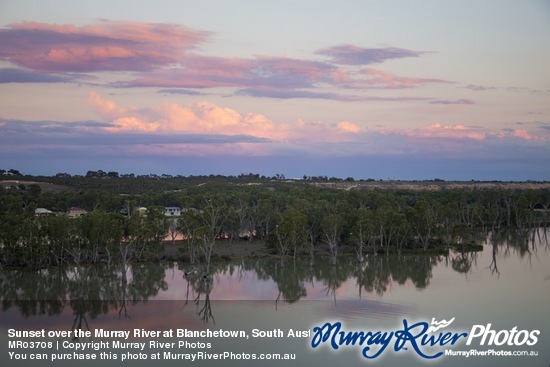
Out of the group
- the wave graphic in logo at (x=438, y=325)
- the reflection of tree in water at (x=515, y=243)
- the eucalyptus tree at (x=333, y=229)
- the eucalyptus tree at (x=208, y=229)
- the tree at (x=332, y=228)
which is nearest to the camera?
the wave graphic in logo at (x=438, y=325)

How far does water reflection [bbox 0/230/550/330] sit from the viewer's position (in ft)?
86.2

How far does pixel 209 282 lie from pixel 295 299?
18.6 ft

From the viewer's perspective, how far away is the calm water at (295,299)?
2195 centimetres

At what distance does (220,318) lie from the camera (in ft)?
77.4

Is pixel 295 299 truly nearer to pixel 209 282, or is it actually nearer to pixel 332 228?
pixel 209 282

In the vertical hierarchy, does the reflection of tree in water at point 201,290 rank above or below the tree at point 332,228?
below

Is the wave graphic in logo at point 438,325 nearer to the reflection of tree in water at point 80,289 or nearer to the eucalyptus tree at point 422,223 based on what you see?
the reflection of tree in water at point 80,289

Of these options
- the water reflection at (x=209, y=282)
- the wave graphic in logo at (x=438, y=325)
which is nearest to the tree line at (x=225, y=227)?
the water reflection at (x=209, y=282)

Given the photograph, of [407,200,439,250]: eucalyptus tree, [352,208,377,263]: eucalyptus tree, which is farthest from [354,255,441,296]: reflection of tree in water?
[407,200,439,250]: eucalyptus tree

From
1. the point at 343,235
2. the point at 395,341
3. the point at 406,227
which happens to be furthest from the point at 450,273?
the point at 395,341

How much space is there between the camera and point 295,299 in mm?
27375

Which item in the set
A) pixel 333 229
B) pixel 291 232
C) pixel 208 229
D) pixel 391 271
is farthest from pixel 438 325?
pixel 208 229

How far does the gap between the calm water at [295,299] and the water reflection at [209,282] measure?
0.16ft

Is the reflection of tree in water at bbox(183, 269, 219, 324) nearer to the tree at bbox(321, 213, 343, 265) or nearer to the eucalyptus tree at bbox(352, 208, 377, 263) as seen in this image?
the tree at bbox(321, 213, 343, 265)
